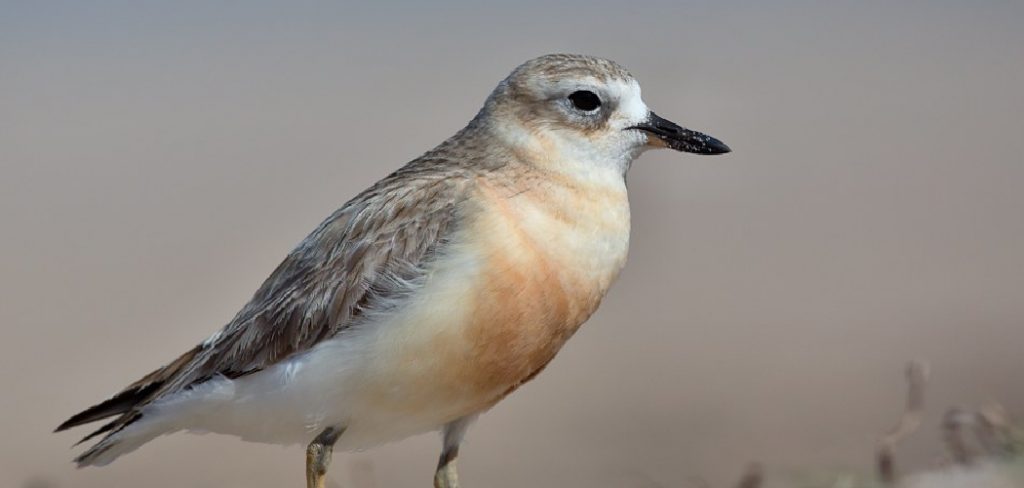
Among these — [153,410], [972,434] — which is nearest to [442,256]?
[153,410]

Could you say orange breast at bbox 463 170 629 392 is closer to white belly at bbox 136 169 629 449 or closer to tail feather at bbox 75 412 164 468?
white belly at bbox 136 169 629 449

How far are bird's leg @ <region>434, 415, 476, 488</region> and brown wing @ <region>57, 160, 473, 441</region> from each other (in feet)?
2.65

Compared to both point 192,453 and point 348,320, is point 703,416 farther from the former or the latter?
point 348,320

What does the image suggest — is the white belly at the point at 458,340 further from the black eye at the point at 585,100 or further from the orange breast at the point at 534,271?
the black eye at the point at 585,100

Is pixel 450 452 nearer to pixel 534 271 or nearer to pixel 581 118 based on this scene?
pixel 534 271

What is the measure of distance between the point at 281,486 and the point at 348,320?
568 centimetres

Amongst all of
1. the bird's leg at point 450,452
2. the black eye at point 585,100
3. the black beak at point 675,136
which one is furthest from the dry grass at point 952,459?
the black eye at point 585,100

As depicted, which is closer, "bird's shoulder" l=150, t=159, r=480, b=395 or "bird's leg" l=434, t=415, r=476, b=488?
"bird's shoulder" l=150, t=159, r=480, b=395

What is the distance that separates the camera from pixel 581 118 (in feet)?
24.3

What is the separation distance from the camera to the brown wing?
706 cm

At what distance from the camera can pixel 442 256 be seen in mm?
6984

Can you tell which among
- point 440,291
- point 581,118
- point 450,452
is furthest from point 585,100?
point 450,452

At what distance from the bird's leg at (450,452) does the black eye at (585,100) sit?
1433 millimetres

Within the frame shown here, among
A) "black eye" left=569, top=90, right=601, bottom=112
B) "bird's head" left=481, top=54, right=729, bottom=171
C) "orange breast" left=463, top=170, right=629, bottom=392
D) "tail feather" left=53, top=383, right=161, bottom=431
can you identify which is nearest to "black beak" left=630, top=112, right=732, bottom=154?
"bird's head" left=481, top=54, right=729, bottom=171
